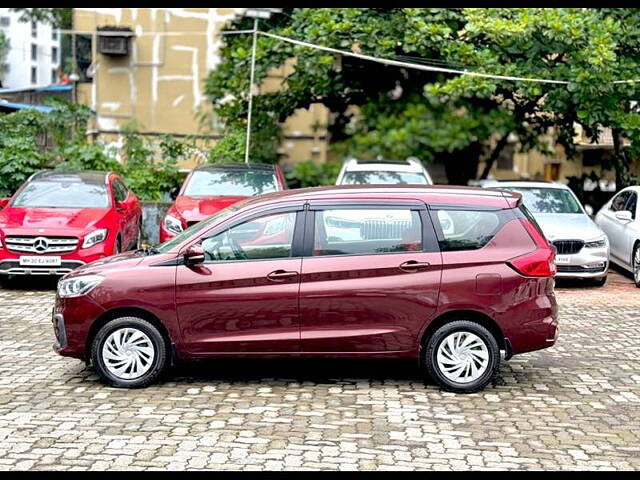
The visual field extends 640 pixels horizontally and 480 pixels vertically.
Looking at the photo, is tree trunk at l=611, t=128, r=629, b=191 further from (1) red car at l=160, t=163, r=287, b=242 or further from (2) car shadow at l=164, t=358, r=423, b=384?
(2) car shadow at l=164, t=358, r=423, b=384

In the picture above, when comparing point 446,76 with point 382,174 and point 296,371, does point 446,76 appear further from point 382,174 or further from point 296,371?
point 296,371

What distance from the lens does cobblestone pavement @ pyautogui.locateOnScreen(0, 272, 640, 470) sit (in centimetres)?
667

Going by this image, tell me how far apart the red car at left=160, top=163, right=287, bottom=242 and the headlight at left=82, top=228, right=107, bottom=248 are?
3.41 feet

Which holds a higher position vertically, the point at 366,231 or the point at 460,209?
the point at 460,209

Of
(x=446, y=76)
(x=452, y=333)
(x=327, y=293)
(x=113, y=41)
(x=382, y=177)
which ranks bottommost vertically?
(x=452, y=333)

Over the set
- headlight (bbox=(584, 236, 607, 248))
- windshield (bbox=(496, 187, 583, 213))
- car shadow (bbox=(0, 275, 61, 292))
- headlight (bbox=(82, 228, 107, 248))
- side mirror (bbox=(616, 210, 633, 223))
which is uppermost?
windshield (bbox=(496, 187, 583, 213))

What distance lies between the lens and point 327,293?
834 cm

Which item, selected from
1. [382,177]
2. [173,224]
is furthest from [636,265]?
[173,224]

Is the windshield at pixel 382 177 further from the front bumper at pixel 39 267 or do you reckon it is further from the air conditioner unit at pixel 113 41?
the air conditioner unit at pixel 113 41

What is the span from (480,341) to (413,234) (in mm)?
1079

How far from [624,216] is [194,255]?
978cm

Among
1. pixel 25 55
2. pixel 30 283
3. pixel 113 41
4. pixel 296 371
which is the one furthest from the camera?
pixel 25 55

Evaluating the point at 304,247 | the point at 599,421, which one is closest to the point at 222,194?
the point at 304,247

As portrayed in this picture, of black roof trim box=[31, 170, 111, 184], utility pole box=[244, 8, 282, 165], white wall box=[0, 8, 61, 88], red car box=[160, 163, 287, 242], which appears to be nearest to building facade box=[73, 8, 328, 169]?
utility pole box=[244, 8, 282, 165]
